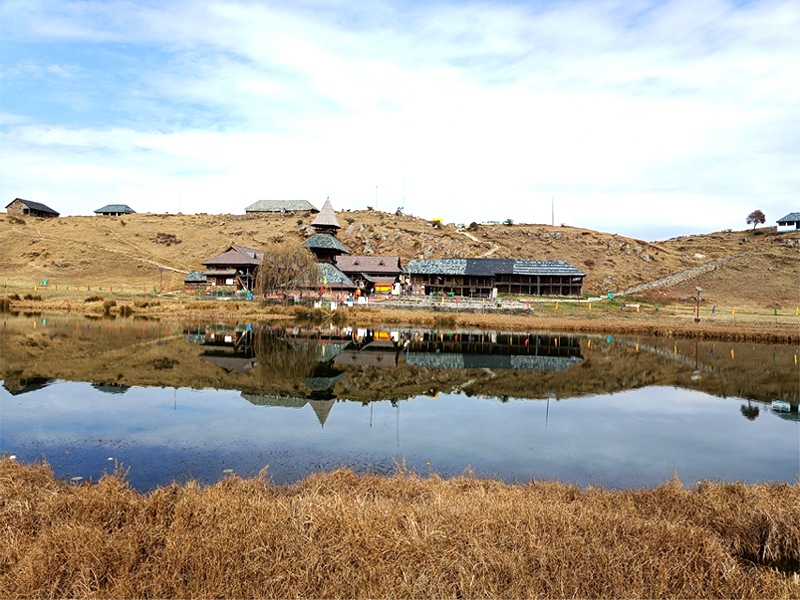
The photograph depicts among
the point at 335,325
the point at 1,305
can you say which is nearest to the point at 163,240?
the point at 1,305

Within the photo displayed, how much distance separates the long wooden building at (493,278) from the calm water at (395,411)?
48.6 metres

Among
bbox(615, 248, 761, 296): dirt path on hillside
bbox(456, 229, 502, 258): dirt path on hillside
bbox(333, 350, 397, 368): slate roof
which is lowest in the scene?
bbox(333, 350, 397, 368): slate roof

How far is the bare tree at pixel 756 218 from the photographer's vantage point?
140 metres

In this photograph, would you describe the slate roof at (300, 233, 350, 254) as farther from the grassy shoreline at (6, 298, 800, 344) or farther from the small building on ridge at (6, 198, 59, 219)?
the small building on ridge at (6, 198, 59, 219)

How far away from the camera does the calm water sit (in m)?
13.4

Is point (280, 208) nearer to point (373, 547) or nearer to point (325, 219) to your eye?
point (325, 219)

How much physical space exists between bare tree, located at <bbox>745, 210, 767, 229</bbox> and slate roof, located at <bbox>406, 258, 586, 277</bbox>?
89507 millimetres

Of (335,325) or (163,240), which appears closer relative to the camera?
(335,325)

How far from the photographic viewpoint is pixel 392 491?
33.6 feet

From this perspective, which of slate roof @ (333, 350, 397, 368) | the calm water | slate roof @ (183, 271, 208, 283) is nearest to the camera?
the calm water

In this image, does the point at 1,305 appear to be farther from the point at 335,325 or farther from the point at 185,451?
the point at 185,451

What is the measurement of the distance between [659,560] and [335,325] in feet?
148

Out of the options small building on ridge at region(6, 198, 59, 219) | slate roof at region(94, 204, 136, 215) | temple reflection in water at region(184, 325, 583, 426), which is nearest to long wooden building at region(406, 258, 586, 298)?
temple reflection in water at region(184, 325, 583, 426)

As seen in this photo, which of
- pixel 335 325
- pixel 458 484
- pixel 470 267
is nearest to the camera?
pixel 458 484
